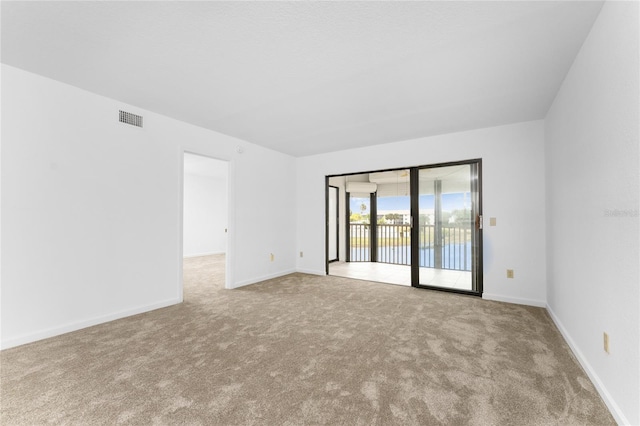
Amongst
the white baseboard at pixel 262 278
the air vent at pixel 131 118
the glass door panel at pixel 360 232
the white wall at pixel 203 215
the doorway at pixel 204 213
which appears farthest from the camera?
the white wall at pixel 203 215

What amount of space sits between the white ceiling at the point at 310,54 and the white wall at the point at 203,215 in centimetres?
538

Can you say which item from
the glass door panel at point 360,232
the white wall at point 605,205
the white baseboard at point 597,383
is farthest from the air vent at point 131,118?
the glass door panel at point 360,232

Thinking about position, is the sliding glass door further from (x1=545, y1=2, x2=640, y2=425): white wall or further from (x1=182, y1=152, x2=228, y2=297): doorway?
(x1=182, y1=152, x2=228, y2=297): doorway

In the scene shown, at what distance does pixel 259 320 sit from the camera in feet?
9.40

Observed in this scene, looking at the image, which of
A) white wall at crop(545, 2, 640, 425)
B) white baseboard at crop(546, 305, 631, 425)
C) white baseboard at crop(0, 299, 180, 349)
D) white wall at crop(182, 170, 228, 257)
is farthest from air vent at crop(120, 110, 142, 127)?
white wall at crop(182, 170, 228, 257)

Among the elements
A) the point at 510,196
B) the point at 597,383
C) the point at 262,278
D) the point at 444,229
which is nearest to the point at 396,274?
the point at 444,229

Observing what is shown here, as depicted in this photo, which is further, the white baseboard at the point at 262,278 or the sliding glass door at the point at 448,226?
the white baseboard at the point at 262,278

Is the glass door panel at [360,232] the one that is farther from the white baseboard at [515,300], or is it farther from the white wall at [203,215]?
the white wall at [203,215]

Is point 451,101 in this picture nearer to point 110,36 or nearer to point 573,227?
point 573,227

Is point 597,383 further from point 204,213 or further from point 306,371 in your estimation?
point 204,213

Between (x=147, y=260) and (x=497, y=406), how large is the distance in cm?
→ 354

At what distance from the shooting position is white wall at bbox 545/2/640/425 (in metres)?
1.34

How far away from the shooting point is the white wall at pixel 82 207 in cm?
230

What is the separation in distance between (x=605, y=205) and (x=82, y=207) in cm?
430
